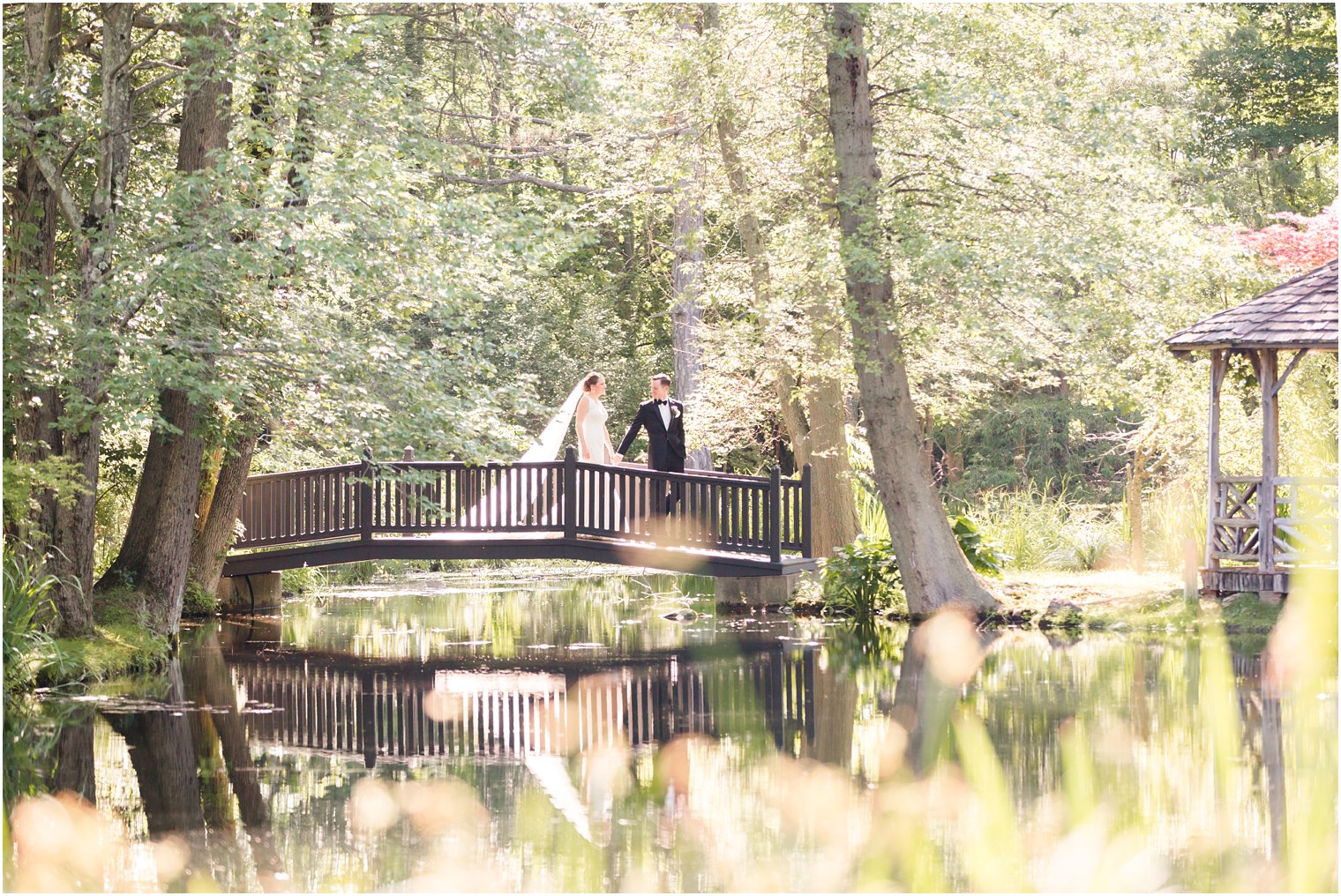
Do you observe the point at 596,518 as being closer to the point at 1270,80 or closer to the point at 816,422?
the point at 816,422

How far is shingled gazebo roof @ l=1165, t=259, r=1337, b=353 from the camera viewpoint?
42.2ft

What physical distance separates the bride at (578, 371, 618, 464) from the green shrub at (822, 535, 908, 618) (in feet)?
9.14

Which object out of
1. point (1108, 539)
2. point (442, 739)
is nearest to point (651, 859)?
point (442, 739)

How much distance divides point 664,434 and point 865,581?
2727 millimetres

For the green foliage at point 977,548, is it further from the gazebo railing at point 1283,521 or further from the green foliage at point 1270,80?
the green foliage at point 1270,80

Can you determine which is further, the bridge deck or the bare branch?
the bridge deck

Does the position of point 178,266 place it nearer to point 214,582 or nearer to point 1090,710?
point 1090,710

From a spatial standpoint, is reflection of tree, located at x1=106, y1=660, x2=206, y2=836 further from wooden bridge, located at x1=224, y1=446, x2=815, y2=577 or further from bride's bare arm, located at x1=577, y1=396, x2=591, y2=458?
bride's bare arm, located at x1=577, y1=396, x2=591, y2=458

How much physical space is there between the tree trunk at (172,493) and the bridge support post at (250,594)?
457 cm

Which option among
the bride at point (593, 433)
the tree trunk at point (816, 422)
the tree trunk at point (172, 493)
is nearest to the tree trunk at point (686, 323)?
the tree trunk at point (816, 422)

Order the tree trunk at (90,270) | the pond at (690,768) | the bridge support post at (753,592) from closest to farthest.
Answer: the pond at (690,768) → the tree trunk at (90,270) → the bridge support post at (753,592)

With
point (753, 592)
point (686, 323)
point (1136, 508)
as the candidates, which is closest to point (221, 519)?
point (753, 592)

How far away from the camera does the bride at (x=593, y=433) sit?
1587 cm

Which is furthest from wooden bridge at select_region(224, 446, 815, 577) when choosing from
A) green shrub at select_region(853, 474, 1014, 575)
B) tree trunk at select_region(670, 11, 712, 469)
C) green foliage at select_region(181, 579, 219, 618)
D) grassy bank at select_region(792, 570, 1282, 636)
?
tree trunk at select_region(670, 11, 712, 469)
